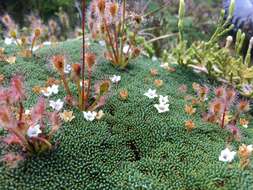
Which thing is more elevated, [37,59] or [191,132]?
[37,59]

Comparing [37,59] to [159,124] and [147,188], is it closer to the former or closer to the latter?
[159,124]

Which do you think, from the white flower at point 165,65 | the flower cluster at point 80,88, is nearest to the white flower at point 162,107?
the flower cluster at point 80,88

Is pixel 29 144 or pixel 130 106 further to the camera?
pixel 130 106

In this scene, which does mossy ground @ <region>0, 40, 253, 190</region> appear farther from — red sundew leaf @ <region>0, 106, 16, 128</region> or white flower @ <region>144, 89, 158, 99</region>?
red sundew leaf @ <region>0, 106, 16, 128</region>

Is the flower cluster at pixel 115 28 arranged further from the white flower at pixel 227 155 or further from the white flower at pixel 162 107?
the white flower at pixel 227 155

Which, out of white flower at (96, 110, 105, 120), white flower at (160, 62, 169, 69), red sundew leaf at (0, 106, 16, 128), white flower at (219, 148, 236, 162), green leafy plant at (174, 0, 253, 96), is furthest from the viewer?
white flower at (160, 62, 169, 69)

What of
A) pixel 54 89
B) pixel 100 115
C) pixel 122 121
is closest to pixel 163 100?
pixel 122 121

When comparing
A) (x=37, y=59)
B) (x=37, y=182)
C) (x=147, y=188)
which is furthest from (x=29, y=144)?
(x=37, y=59)

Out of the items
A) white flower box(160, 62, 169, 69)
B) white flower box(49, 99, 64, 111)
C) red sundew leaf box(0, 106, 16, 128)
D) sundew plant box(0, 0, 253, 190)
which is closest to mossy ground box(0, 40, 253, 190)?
sundew plant box(0, 0, 253, 190)
